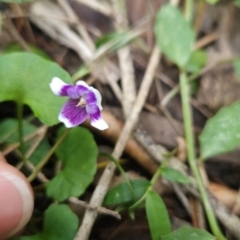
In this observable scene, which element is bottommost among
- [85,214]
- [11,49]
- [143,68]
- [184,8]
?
[85,214]

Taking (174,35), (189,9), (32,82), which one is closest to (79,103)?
(32,82)

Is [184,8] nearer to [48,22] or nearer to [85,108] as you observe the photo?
[48,22]

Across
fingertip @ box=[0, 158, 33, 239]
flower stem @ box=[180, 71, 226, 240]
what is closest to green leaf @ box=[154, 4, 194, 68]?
flower stem @ box=[180, 71, 226, 240]

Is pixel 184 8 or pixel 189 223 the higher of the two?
pixel 184 8

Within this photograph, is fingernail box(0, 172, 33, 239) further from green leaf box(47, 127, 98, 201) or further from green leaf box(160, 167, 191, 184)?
green leaf box(160, 167, 191, 184)

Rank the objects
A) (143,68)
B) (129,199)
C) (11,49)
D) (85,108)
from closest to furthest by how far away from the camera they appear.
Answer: (85,108), (129,199), (11,49), (143,68)

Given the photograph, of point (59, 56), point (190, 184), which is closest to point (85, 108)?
point (190, 184)
